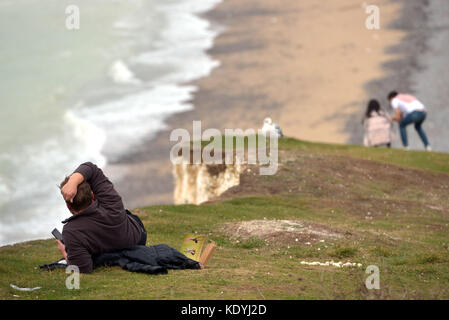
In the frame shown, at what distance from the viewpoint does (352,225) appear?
20156mm

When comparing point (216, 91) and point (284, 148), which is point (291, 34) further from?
point (284, 148)

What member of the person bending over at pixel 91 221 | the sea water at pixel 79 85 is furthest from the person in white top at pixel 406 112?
the person bending over at pixel 91 221

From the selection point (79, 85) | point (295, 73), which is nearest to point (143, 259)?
point (295, 73)

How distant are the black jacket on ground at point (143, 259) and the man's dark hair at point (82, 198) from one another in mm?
993

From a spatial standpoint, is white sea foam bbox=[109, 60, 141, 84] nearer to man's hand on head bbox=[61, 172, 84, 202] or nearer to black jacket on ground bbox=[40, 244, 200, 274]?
black jacket on ground bbox=[40, 244, 200, 274]

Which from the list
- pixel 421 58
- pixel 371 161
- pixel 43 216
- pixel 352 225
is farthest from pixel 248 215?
pixel 421 58

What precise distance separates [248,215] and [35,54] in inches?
2264

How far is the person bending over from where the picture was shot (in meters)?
12.0

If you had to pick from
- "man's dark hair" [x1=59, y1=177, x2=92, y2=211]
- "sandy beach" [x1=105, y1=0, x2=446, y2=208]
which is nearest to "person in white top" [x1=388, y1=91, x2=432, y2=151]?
"sandy beach" [x1=105, y1=0, x2=446, y2=208]

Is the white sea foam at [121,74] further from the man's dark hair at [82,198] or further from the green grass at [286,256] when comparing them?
the man's dark hair at [82,198]

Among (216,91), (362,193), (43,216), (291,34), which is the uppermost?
(291,34)

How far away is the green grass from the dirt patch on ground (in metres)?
0.25
